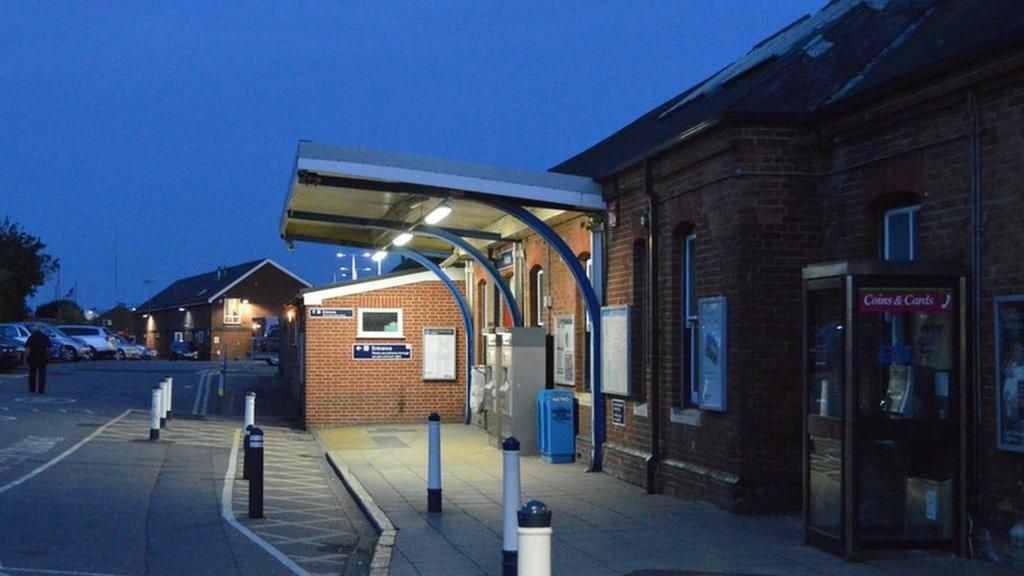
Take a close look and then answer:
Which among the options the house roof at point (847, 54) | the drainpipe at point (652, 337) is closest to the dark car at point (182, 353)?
the house roof at point (847, 54)

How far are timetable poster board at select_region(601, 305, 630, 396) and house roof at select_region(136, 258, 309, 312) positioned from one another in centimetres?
7002

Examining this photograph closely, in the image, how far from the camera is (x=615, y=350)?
16375 millimetres

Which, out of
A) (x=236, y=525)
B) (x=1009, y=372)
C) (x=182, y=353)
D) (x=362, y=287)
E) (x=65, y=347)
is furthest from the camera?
(x=182, y=353)

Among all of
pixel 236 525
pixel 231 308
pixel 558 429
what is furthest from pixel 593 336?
pixel 231 308

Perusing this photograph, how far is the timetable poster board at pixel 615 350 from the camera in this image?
630 inches

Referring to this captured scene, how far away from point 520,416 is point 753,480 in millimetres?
7195

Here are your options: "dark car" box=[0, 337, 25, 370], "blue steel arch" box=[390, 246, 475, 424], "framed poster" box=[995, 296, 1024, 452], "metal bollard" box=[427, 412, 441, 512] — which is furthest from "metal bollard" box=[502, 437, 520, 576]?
"dark car" box=[0, 337, 25, 370]

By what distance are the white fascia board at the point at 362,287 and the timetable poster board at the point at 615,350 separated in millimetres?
9592

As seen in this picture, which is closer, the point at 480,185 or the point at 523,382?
the point at 480,185

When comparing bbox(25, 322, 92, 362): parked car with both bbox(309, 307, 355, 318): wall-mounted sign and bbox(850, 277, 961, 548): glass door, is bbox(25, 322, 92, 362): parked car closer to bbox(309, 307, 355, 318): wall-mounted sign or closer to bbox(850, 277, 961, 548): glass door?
bbox(309, 307, 355, 318): wall-mounted sign

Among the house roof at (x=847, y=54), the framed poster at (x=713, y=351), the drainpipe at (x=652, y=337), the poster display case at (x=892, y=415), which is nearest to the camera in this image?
the poster display case at (x=892, y=415)

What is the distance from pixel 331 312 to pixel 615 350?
10.8m

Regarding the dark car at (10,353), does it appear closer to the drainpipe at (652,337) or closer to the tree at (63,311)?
the drainpipe at (652,337)

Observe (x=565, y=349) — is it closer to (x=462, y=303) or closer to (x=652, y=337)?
(x=652, y=337)
